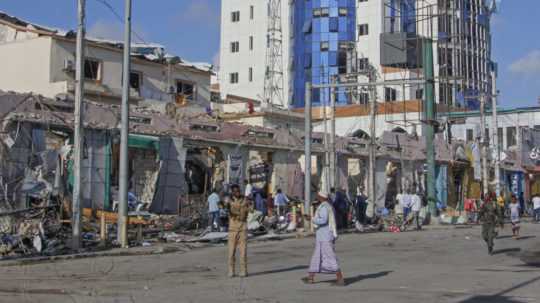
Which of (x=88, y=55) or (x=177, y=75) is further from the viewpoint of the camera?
(x=177, y=75)

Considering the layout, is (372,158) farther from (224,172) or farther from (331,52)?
(331,52)

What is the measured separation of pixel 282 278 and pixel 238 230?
1227 mm

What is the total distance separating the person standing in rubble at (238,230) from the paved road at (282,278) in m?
0.45

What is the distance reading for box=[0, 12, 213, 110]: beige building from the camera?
39500 mm

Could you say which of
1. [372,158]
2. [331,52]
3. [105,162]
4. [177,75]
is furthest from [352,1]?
[105,162]

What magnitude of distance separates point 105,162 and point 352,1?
2283 inches

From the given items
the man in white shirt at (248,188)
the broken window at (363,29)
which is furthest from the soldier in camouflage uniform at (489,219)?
the broken window at (363,29)

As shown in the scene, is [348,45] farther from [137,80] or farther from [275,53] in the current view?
[137,80]

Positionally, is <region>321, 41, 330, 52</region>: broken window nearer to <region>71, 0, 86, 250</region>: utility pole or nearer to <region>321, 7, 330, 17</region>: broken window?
<region>321, 7, 330, 17</region>: broken window

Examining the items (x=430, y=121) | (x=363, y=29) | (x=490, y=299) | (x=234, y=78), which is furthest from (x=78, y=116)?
(x=234, y=78)

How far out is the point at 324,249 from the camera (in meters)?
13.7

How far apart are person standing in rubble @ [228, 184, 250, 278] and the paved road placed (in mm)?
448

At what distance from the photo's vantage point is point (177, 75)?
46406mm

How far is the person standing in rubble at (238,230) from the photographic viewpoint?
14750 mm
